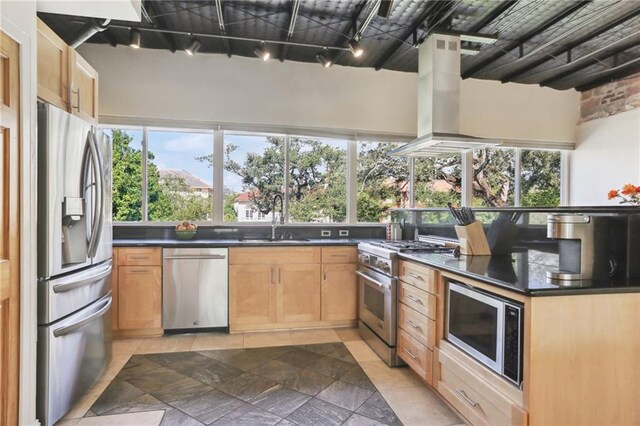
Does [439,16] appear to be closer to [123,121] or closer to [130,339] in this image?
[123,121]

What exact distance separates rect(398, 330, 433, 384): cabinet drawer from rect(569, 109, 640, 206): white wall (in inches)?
145

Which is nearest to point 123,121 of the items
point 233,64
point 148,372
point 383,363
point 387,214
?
point 233,64

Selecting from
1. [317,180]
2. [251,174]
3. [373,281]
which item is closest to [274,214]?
[251,174]

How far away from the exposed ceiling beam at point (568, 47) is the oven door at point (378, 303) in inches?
127

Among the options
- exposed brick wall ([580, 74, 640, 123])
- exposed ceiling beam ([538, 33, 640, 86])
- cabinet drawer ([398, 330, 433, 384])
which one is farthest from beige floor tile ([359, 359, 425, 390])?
exposed brick wall ([580, 74, 640, 123])

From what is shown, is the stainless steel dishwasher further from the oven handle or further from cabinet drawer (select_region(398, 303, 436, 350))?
cabinet drawer (select_region(398, 303, 436, 350))

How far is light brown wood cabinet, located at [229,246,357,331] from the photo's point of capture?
3430mm

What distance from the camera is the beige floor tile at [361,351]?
2924 millimetres

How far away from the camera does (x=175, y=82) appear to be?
12.6 feet

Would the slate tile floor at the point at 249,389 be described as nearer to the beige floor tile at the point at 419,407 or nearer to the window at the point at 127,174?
the beige floor tile at the point at 419,407

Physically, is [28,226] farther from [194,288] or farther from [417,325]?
[417,325]

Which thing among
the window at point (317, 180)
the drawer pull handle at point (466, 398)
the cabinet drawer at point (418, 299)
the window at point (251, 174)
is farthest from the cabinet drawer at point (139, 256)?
the drawer pull handle at point (466, 398)

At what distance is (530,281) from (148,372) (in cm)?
264

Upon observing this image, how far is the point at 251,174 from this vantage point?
4.12 metres
